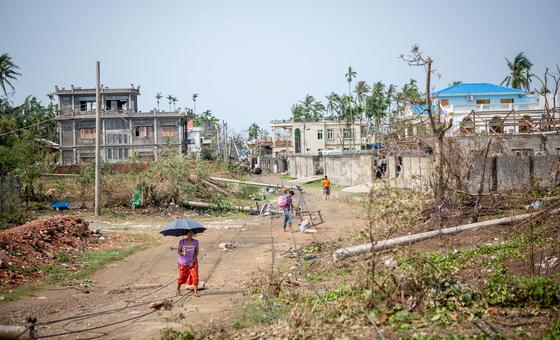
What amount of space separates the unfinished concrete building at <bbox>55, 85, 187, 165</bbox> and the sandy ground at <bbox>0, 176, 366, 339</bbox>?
141 feet

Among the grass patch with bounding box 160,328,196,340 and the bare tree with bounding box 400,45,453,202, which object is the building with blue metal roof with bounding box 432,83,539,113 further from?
the grass patch with bounding box 160,328,196,340

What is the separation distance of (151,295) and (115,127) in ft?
176

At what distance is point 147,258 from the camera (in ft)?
55.6

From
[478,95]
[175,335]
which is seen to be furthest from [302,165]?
[175,335]

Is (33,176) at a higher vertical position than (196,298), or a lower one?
higher

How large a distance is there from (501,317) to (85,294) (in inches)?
353

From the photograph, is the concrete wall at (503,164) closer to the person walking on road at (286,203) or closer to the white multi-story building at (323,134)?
the person walking on road at (286,203)

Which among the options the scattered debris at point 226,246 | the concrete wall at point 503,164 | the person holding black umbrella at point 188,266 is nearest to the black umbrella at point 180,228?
the person holding black umbrella at point 188,266

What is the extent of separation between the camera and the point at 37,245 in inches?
627

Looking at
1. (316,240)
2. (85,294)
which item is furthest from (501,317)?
(316,240)

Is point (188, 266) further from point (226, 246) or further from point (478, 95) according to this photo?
point (478, 95)

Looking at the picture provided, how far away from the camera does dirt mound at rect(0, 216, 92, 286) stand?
1352 cm

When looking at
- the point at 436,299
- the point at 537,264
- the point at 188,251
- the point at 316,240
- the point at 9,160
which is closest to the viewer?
the point at 436,299

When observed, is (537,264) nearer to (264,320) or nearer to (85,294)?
(264,320)
